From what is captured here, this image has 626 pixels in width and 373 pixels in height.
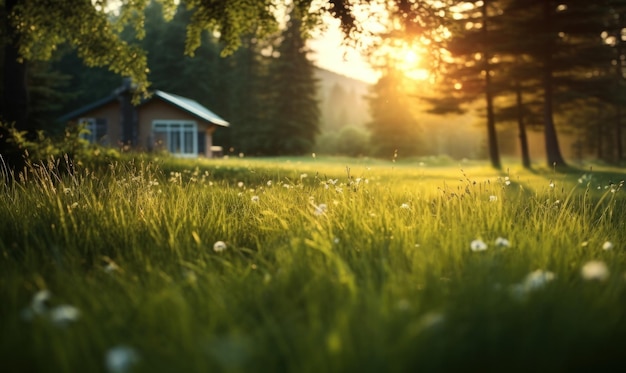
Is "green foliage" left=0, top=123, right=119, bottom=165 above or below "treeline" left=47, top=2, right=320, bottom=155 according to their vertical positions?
below

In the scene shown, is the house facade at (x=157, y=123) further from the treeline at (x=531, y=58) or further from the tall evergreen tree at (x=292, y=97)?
the treeline at (x=531, y=58)

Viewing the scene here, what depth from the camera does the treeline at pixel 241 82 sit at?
53625 millimetres

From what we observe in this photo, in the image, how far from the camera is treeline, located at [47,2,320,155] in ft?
176

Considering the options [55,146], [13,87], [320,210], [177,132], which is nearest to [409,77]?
[177,132]

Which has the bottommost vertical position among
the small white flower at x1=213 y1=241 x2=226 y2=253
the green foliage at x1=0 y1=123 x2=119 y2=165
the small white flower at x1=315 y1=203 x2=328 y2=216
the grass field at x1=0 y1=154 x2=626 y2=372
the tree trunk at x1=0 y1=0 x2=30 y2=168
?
the grass field at x1=0 y1=154 x2=626 y2=372

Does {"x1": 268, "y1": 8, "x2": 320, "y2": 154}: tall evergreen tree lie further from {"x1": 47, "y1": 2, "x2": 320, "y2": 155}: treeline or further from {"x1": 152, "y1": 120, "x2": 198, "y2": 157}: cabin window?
{"x1": 152, "y1": 120, "x2": 198, "y2": 157}: cabin window

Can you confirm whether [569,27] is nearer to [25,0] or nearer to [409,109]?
[25,0]

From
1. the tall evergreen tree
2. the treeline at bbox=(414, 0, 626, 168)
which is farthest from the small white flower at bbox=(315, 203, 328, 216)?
the tall evergreen tree

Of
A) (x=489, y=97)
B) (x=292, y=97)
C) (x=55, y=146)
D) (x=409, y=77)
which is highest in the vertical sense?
(x=292, y=97)

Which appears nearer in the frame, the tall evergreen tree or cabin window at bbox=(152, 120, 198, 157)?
cabin window at bbox=(152, 120, 198, 157)

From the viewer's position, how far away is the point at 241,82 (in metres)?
60.3

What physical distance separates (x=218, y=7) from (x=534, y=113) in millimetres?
22434

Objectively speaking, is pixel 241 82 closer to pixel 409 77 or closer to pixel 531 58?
pixel 409 77

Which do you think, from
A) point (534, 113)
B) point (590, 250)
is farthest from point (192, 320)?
point (534, 113)
